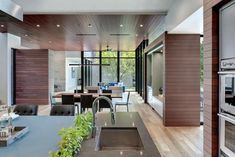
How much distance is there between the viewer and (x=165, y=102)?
7059 mm

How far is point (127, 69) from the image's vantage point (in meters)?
19.0

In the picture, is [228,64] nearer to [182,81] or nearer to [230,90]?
[230,90]

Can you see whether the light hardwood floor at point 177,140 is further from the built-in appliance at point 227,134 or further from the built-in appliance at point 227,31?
the built-in appliance at point 227,31

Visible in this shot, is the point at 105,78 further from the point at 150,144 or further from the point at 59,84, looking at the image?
the point at 150,144

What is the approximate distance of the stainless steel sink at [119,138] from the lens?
2.37m

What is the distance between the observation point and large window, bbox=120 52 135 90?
19.0m

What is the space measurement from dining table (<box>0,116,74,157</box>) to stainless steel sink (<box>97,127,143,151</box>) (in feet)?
1.43

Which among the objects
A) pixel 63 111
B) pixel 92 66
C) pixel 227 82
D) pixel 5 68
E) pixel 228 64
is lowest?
pixel 63 111

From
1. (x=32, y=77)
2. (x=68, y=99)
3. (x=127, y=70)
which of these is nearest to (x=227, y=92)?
(x=68, y=99)

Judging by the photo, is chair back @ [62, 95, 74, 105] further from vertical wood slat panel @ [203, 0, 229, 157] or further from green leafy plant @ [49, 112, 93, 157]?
green leafy plant @ [49, 112, 93, 157]

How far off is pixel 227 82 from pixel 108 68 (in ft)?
53.2

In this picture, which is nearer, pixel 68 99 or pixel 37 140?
pixel 37 140

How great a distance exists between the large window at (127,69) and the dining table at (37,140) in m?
16.0

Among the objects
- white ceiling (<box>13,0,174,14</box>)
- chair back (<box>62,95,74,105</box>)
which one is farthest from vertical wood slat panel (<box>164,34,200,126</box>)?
chair back (<box>62,95,74,105</box>)
